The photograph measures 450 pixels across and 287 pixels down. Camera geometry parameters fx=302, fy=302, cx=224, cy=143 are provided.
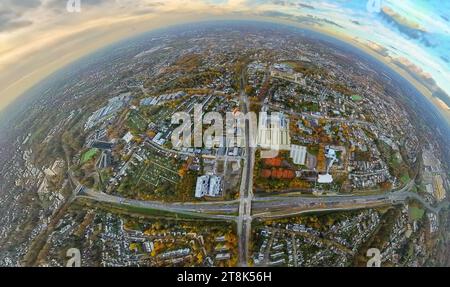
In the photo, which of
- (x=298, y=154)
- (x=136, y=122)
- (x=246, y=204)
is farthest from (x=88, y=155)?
(x=298, y=154)

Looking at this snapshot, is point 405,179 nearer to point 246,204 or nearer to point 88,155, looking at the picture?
point 246,204

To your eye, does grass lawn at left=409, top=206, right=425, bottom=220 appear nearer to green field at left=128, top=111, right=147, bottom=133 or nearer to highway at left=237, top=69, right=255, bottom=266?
highway at left=237, top=69, right=255, bottom=266

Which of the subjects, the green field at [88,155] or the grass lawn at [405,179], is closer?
the grass lawn at [405,179]

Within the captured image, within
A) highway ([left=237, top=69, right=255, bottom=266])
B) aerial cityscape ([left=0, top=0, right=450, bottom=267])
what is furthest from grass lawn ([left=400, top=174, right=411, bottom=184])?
highway ([left=237, top=69, right=255, bottom=266])

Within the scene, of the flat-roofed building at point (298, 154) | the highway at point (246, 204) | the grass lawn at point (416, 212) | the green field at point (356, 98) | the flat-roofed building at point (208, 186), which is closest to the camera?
the highway at point (246, 204)

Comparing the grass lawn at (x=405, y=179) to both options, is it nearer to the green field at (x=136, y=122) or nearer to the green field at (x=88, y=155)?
the green field at (x=136, y=122)

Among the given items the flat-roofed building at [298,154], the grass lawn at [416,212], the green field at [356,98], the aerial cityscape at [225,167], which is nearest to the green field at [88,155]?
the aerial cityscape at [225,167]
